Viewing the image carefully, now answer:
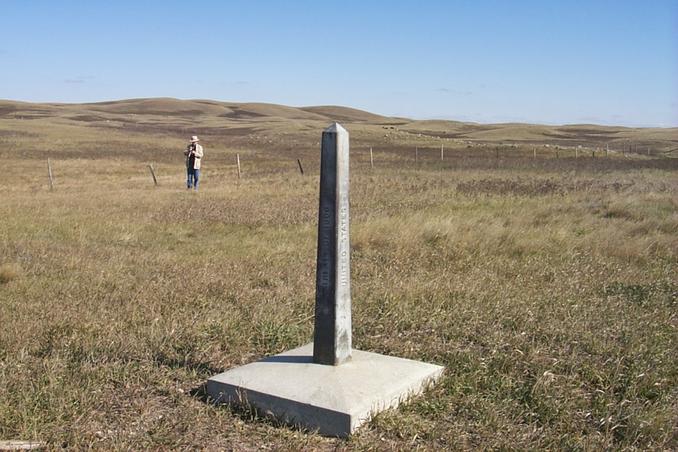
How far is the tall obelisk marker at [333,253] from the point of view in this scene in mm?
Answer: 4949

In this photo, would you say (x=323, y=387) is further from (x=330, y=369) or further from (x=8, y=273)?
(x=8, y=273)

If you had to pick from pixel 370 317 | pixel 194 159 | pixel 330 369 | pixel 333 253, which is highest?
pixel 333 253

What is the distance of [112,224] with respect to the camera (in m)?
13.2

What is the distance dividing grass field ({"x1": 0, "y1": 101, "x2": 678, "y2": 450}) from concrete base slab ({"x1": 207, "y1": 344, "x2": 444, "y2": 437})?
0.12 metres

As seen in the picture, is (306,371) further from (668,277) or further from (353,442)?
(668,277)

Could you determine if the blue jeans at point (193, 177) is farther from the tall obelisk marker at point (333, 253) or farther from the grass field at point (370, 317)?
the tall obelisk marker at point (333, 253)

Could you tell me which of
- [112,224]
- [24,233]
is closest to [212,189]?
[112,224]

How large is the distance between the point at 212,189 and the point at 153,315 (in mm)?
15555

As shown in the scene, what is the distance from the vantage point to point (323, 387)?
456 cm

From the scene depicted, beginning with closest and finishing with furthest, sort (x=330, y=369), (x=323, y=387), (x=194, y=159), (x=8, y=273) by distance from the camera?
(x=323, y=387)
(x=330, y=369)
(x=8, y=273)
(x=194, y=159)

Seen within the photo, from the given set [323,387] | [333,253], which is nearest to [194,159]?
[333,253]

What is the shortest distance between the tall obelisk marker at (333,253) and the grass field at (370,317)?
2.46 ft

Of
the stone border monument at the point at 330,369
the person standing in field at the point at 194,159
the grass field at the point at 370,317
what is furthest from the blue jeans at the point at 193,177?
the stone border monument at the point at 330,369

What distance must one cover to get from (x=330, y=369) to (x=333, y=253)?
31.1 inches
